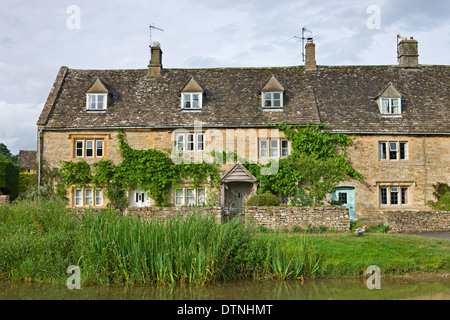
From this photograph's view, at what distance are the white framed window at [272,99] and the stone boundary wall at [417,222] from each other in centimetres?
980

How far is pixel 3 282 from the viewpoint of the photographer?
10719 mm

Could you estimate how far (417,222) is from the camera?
61.4 ft

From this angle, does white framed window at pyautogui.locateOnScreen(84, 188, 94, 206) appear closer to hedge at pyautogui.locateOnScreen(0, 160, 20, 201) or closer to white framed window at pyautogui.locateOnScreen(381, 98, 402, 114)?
hedge at pyautogui.locateOnScreen(0, 160, 20, 201)

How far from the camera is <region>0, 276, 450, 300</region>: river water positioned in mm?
9336

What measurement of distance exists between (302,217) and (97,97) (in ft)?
50.0

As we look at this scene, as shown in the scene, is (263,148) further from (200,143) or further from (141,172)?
(141,172)

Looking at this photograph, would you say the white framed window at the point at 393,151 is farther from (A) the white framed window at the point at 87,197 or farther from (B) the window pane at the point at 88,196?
(B) the window pane at the point at 88,196

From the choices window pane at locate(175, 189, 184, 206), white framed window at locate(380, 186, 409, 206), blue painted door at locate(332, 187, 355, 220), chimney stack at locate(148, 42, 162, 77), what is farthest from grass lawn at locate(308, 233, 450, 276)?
chimney stack at locate(148, 42, 162, 77)

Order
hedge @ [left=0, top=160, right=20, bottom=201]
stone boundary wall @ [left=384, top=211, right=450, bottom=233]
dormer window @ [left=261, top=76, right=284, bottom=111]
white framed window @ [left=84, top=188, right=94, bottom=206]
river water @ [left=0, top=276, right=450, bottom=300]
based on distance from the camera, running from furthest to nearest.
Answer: dormer window @ [left=261, top=76, right=284, bottom=111]
hedge @ [left=0, top=160, right=20, bottom=201]
white framed window @ [left=84, top=188, right=94, bottom=206]
stone boundary wall @ [left=384, top=211, right=450, bottom=233]
river water @ [left=0, top=276, right=450, bottom=300]

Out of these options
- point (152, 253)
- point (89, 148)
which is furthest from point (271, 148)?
point (152, 253)

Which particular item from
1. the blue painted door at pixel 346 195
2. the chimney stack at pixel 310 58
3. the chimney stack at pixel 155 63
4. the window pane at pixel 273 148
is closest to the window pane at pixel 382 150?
the blue painted door at pixel 346 195

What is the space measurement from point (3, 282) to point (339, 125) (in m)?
19.4

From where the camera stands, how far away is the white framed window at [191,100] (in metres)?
25.4

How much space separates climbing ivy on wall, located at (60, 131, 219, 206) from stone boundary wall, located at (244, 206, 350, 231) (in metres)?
6.49
